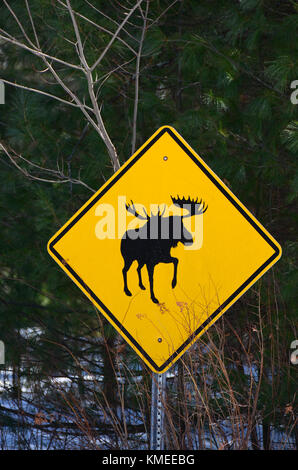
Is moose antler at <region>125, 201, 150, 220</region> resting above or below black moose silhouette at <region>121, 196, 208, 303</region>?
above

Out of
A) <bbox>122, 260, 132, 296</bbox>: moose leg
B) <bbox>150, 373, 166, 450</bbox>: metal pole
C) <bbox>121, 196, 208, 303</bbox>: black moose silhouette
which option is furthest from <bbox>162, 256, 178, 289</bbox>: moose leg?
<bbox>150, 373, 166, 450</bbox>: metal pole

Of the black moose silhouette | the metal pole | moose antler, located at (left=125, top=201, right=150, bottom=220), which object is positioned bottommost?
the metal pole

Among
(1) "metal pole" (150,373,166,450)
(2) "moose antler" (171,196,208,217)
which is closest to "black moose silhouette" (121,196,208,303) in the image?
(2) "moose antler" (171,196,208,217)

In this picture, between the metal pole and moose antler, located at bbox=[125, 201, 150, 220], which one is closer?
the metal pole

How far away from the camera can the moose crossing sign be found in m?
3.08

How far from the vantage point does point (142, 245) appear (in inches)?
123

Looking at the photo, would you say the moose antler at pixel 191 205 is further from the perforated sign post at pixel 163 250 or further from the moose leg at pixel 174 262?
the moose leg at pixel 174 262

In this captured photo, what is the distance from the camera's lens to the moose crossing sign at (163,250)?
3.08 m

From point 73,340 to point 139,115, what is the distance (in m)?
2.59

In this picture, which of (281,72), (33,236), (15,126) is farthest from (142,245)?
(33,236)

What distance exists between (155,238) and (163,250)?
0.31 feet

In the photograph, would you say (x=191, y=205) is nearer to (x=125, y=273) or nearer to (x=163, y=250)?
(x=163, y=250)

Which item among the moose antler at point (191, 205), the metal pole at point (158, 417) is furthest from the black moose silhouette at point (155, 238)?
the metal pole at point (158, 417)

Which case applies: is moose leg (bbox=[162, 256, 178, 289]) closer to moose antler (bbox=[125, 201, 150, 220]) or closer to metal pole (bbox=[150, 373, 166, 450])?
moose antler (bbox=[125, 201, 150, 220])
